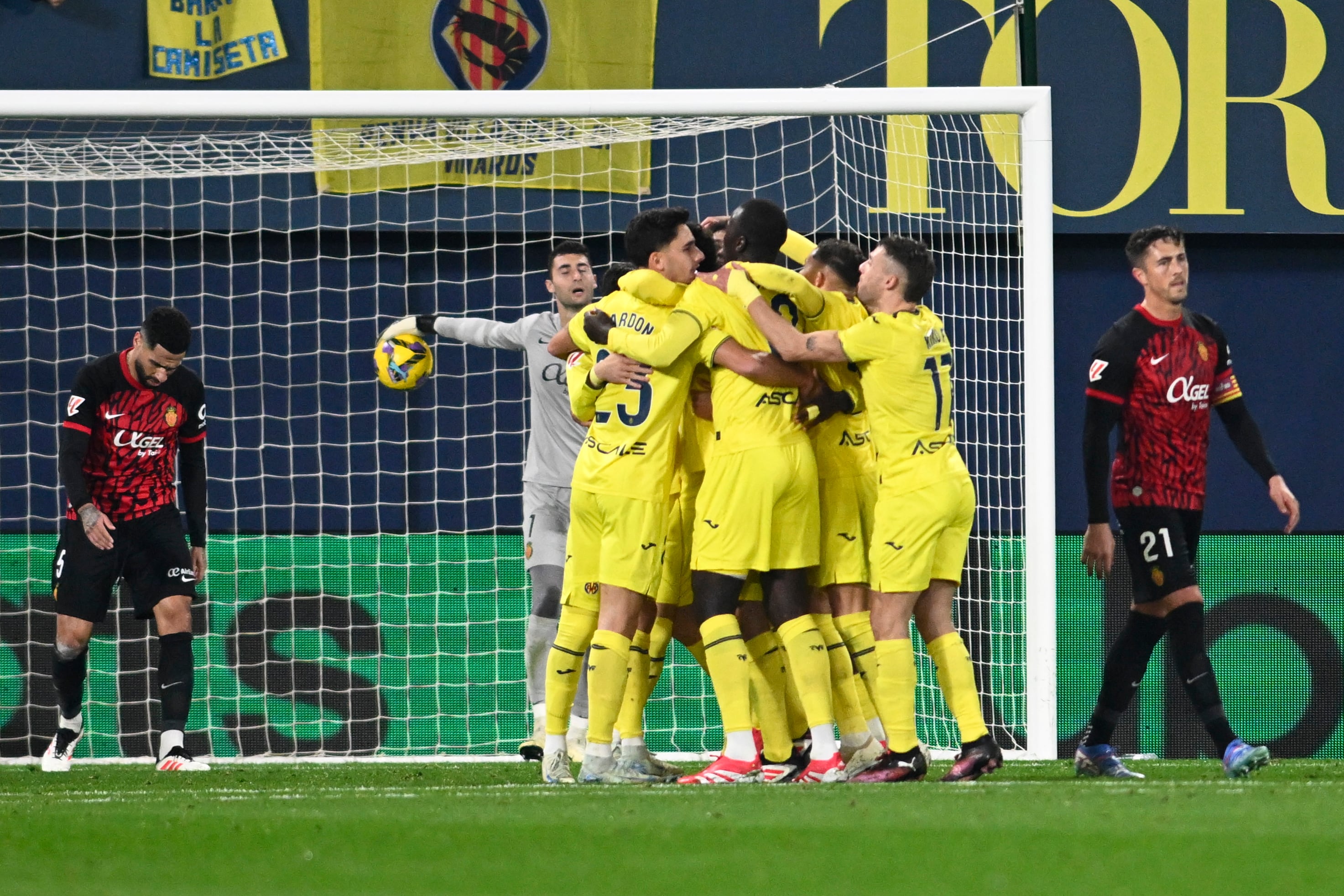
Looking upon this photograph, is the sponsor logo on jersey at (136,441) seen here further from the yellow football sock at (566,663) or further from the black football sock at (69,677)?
the yellow football sock at (566,663)

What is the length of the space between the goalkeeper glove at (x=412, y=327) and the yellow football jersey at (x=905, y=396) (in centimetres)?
270

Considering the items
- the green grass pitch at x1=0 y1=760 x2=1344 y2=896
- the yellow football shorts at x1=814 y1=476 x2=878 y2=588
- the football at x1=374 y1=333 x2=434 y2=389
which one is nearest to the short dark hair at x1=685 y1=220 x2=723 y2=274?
the yellow football shorts at x1=814 y1=476 x2=878 y2=588

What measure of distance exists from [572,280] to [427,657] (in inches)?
103

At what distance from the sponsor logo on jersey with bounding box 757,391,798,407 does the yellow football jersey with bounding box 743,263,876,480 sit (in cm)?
18

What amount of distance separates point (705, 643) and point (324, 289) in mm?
5297

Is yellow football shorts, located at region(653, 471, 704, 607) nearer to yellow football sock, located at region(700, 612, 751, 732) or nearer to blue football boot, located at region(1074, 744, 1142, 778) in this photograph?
yellow football sock, located at region(700, 612, 751, 732)

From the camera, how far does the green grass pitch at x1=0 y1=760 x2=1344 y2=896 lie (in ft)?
10.2

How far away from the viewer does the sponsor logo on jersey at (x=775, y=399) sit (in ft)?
16.2

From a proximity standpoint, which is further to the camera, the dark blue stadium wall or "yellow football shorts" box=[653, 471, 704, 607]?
the dark blue stadium wall

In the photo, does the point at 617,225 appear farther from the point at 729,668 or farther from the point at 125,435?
the point at 729,668

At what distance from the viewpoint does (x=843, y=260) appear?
541 cm

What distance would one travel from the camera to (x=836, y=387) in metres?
5.15

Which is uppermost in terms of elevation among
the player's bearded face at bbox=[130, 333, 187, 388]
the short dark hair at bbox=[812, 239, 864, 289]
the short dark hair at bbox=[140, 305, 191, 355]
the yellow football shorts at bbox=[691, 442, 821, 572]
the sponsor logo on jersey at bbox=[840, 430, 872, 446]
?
the short dark hair at bbox=[812, 239, 864, 289]

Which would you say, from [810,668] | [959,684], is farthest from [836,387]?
[959,684]
